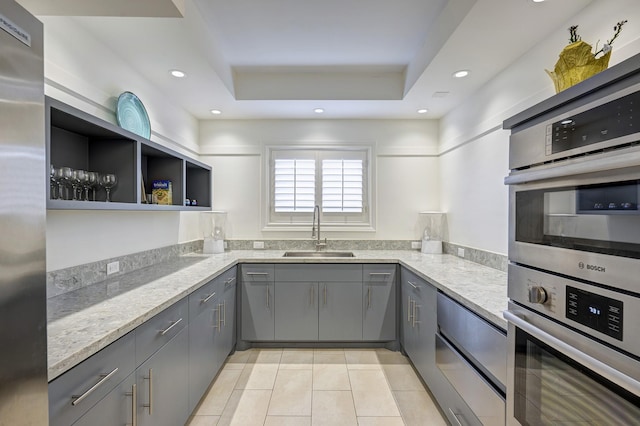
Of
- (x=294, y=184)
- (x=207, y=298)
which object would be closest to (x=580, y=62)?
(x=207, y=298)

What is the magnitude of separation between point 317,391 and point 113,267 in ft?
5.58

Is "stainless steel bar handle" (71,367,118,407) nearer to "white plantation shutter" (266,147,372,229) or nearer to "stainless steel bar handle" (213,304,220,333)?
"stainless steel bar handle" (213,304,220,333)

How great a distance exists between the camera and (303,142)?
12.1 ft

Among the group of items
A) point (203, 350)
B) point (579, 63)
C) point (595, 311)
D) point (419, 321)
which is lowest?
point (203, 350)

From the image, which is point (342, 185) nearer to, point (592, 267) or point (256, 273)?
point (256, 273)

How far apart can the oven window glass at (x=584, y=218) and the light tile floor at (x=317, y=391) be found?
1.61 metres

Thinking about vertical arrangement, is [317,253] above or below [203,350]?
above

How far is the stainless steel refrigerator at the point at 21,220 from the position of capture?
656 millimetres

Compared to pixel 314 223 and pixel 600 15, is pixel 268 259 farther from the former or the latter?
pixel 600 15

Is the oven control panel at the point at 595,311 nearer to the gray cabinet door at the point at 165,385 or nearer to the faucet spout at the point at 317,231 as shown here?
the gray cabinet door at the point at 165,385

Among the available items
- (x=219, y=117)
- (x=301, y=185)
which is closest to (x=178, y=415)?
(x=301, y=185)

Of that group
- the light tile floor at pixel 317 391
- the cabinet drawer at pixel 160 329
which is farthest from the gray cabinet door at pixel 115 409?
the light tile floor at pixel 317 391

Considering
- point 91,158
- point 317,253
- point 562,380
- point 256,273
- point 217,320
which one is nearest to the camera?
point 562,380

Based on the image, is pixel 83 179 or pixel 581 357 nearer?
pixel 581 357
